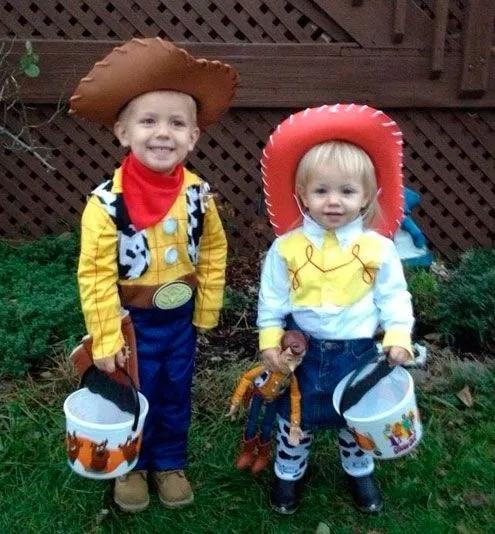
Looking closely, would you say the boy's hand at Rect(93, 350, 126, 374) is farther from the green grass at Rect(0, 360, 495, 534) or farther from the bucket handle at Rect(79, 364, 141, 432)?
the green grass at Rect(0, 360, 495, 534)

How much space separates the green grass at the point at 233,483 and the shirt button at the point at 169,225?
1.12 metres

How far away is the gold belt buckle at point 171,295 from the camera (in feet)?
8.89

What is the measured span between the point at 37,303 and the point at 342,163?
2.10 meters

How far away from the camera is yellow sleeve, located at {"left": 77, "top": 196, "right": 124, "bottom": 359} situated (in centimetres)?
256

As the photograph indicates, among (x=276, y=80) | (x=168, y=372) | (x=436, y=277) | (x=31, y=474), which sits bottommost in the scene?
(x=436, y=277)

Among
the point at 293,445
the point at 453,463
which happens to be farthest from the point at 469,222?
the point at 293,445

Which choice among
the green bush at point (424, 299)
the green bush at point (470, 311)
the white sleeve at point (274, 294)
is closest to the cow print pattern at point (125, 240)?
the white sleeve at point (274, 294)

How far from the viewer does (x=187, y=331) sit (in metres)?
2.89

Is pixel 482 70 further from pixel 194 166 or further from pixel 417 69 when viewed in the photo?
pixel 194 166

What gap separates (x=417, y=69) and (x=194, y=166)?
1.49 m

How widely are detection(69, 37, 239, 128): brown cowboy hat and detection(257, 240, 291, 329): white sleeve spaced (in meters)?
0.58

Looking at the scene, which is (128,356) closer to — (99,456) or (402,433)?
(99,456)

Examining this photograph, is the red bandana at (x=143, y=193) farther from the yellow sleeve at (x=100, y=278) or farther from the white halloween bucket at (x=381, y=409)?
the white halloween bucket at (x=381, y=409)

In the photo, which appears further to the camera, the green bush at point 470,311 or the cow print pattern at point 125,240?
the green bush at point 470,311
